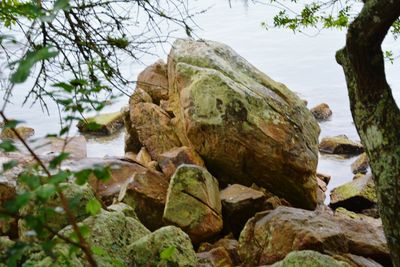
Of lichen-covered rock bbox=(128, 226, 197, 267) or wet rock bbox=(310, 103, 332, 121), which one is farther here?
Answer: wet rock bbox=(310, 103, 332, 121)

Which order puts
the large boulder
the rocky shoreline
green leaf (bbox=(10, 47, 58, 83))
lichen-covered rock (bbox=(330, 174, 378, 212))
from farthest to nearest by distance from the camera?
lichen-covered rock (bbox=(330, 174, 378, 212)), the large boulder, the rocky shoreline, green leaf (bbox=(10, 47, 58, 83))

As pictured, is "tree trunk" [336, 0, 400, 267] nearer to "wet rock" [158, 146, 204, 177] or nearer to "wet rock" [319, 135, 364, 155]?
"wet rock" [158, 146, 204, 177]

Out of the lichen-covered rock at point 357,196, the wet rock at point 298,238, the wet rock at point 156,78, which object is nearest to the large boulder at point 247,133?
the wet rock at point 298,238

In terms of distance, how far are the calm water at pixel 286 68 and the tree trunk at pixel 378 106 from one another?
661cm

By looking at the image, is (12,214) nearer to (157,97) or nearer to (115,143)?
(157,97)

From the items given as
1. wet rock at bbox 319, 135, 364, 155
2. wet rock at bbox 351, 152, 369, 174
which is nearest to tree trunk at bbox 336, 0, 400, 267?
wet rock at bbox 351, 152, 369, 174

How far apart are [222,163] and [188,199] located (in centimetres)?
230

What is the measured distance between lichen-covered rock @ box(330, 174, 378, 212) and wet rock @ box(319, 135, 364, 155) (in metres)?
5.11

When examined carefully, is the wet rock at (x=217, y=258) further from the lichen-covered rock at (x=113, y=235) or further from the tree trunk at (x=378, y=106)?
the tree trunk at (x=378, y=106)

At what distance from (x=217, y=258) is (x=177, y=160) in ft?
12.3

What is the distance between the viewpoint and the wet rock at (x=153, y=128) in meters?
11.4

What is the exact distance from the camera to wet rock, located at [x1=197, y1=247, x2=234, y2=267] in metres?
5.84

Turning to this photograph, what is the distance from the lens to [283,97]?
10.5 meters

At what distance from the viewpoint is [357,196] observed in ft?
39.5
